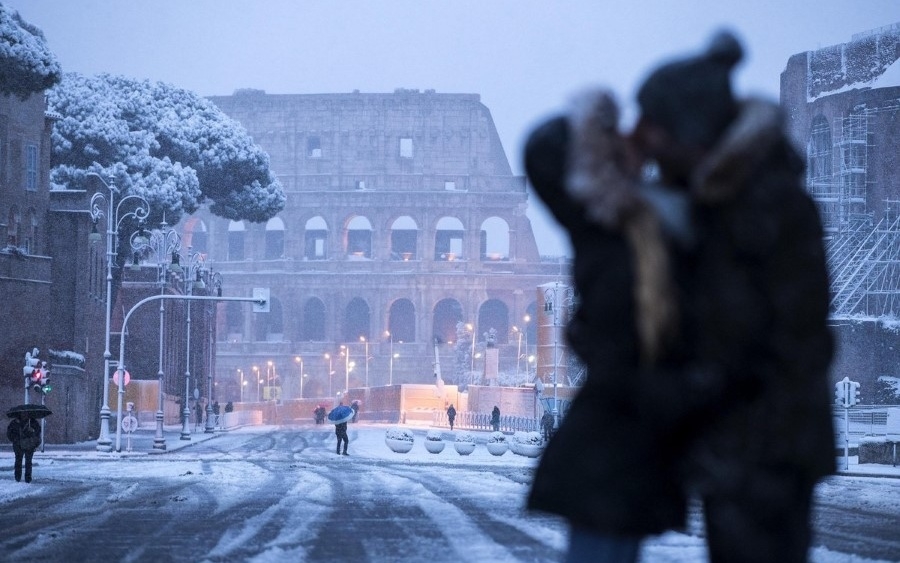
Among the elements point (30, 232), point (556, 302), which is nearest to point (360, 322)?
point (556, 302)

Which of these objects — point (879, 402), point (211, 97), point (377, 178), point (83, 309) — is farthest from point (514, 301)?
point (83, 309)

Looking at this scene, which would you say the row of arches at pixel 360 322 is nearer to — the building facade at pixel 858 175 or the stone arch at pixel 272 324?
the stone arch at pixel 272 324

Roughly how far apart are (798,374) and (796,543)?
1.31 ft

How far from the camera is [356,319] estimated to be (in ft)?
390

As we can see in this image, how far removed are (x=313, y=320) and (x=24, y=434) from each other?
97578mm

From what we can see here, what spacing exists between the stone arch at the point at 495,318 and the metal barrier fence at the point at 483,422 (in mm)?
42538

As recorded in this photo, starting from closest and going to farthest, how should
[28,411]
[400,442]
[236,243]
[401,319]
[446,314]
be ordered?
1. [28,411]
2. [400,442]
3. [446,314]
4. [401,319]
5. [236,243]

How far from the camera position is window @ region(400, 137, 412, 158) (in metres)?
125

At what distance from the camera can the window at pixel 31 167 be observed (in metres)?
44.7

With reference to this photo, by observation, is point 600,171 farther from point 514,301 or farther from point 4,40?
point 514,301

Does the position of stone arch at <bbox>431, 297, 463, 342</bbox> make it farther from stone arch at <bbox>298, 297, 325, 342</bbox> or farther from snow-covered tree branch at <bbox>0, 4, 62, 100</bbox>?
snow-covered tree branch at <bbox>0, 4, 62, 100</bbox>

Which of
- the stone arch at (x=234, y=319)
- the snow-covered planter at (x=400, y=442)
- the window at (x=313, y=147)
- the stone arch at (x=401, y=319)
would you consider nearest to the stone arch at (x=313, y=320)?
the stone arch at (x=234, y=319)

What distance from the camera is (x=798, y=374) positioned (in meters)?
3.19

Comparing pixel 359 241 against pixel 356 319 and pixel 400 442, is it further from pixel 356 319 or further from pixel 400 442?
pixel 400 442
